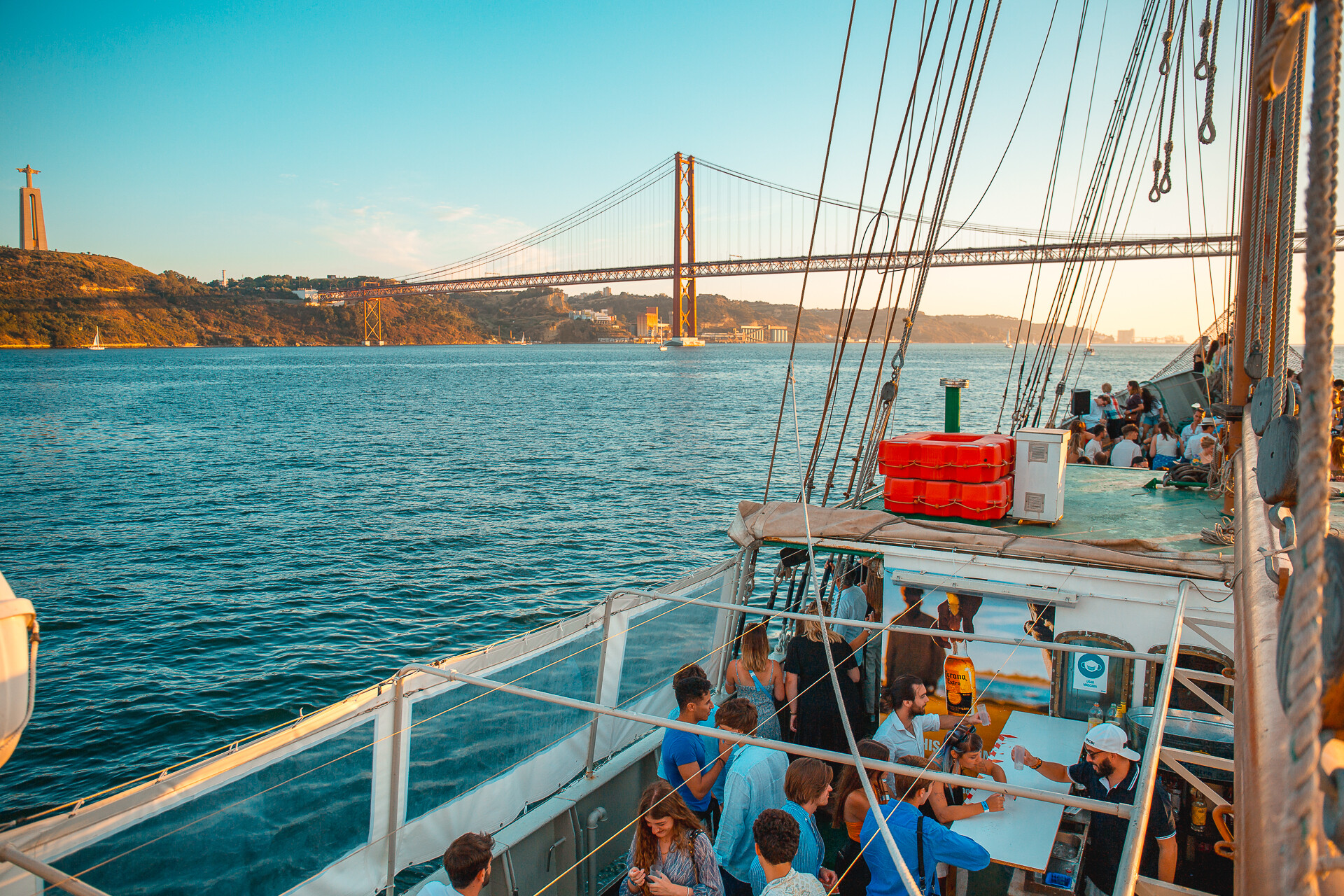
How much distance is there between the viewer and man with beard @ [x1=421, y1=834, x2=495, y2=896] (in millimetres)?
3270

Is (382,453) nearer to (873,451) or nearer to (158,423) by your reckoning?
(158,423)

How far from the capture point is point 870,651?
632 cm

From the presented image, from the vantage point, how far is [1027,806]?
4.71 m

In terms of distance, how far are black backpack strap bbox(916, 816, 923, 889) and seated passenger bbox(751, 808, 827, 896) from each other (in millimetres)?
686

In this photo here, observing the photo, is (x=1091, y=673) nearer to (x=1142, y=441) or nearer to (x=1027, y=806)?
(x=1027, y=806)

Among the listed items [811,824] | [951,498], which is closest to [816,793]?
[811,824]

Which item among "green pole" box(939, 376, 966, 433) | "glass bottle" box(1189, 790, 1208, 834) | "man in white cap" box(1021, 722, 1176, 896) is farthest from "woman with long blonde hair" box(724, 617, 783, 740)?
"green pole" box(939, 376, 966, 433)

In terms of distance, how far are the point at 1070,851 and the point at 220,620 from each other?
14.5 meters

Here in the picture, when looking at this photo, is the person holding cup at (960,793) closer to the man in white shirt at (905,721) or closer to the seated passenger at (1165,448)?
the man in white shirt at (905,721)

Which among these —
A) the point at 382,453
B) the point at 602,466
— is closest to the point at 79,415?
the point at 382,453

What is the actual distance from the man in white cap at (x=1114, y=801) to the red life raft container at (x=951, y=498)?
9.12ft

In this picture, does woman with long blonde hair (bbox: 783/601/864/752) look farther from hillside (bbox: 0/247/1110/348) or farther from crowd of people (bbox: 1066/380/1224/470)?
hillside (bbox: 0/247/1110/348)

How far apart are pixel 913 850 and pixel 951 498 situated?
152 inches

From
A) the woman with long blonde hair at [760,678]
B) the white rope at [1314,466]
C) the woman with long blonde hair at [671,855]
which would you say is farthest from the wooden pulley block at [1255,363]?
the white rope at [1314,466]
